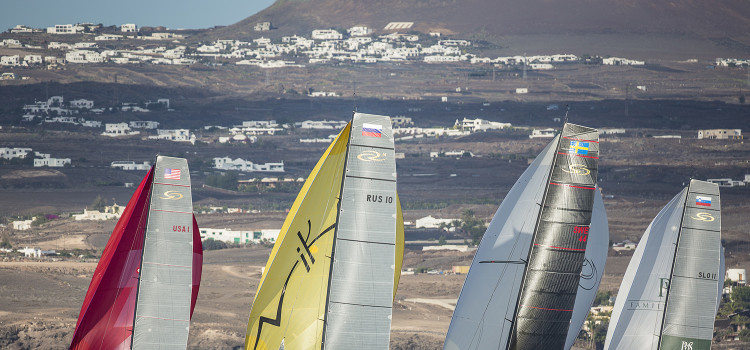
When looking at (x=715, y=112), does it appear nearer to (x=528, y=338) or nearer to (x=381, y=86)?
(x=381, y=86)

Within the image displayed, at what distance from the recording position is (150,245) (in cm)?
1725

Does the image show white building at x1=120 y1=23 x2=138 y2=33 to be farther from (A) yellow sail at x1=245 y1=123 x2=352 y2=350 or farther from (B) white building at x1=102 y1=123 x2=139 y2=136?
(A) yellow sail at x1=245 y1=123 x2=352 y2=350

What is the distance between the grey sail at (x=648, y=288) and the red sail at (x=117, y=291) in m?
6.73

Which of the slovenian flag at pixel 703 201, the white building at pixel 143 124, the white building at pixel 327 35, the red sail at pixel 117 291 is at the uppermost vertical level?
the white building at pixel 327 35

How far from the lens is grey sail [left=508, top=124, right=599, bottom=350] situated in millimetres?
16812

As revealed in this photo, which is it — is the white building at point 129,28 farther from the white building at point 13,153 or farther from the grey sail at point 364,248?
the grey sail at point 364,248

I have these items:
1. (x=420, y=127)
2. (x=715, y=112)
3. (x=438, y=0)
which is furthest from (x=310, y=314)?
(x=438, y=0)

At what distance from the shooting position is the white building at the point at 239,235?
6216 cm

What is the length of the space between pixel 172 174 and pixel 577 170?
5074 mm

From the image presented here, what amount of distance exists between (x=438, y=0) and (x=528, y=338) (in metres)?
184

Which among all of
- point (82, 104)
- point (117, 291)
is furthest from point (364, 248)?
point (82, 104)

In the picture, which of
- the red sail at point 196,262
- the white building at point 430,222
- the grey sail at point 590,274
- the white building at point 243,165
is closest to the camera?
the red sail at point 196,262

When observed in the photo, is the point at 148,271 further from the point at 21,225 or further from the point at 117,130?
the point at 117,130

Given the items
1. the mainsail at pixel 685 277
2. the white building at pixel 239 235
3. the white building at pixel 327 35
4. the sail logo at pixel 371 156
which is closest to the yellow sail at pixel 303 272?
the sail logo at pixel 371 156
